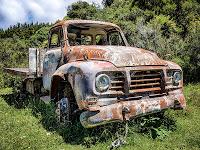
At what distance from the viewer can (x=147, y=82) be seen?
6664mm

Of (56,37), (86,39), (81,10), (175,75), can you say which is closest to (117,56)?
(175,75)

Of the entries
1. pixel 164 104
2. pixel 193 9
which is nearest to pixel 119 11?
pixel 193 9

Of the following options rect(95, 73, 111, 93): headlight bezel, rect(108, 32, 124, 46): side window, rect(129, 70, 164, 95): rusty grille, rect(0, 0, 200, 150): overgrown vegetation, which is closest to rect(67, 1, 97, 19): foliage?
rect(0, 0, 200, 150): overgrown vegetation

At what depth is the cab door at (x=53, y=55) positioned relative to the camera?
7938mm

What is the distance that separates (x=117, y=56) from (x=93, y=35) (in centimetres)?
220

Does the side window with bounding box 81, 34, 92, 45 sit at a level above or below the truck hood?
above

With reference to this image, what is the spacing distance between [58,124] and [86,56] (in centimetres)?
133

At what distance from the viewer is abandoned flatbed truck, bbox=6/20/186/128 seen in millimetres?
6043

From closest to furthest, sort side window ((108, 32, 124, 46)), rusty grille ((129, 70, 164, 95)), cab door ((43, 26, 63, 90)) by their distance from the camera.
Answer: rusty grille ((129, 70, 164, 95)) < cab door ((43, 26, 63, 90)) < side window ((108, 32, 124, 46))

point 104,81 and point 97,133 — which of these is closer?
point 104,81

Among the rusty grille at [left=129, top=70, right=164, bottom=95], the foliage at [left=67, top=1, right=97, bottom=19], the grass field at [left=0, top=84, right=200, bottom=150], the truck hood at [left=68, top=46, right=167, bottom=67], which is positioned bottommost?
→ the grass field at [left=0, top=84, right=200, bottom=150]

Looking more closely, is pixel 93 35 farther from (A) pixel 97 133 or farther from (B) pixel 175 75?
(A) pixel 97 133

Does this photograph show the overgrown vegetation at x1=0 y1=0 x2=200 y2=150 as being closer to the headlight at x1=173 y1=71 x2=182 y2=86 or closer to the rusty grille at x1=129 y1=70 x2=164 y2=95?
the rusty grille at x1=129 y1=70 x2=164 y2=95

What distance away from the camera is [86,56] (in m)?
6.94
